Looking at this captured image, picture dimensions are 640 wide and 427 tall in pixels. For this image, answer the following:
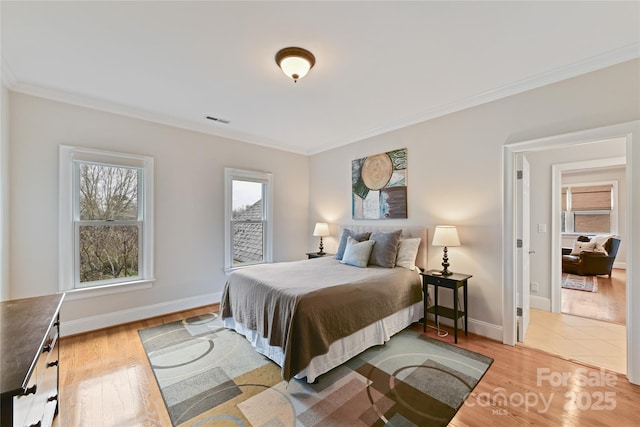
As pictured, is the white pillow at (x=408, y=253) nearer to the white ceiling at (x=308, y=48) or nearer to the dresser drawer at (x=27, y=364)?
the white ceiling at (x=308, y=48)

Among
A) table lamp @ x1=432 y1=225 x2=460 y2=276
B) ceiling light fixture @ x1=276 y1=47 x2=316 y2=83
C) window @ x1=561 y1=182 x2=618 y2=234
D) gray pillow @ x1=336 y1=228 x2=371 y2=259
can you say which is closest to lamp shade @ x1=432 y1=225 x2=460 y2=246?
table lamp @ x1=432 y1=225 x2=460 y2=276

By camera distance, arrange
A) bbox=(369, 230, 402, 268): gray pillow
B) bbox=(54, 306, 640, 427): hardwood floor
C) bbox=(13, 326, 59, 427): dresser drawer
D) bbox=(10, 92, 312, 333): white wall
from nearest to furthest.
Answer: bbox=(13, 326, 59, 427): dresser drawer, bbox=(54, 306, 640, 427): hardwood floor, bbox=(10, 92, 312, 333): white wall, bbox=(369, 230, 402, 268): gray pillow

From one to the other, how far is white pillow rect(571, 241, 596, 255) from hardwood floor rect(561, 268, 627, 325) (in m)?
0.88

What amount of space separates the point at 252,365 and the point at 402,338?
158 centimetres

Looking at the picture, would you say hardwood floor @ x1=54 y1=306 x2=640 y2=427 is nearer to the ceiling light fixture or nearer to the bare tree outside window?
the bare tree outside window

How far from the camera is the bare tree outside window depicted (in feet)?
9.91

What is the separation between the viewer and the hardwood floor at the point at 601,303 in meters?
3.39

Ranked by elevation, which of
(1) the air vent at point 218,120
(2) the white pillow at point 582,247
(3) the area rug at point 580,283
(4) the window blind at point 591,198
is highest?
(1) the air vent at point 218,120

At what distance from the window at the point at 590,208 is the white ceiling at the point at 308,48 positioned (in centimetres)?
656

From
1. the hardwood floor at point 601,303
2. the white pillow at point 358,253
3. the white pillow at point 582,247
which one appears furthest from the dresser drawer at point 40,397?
the white pillow at point 582,247

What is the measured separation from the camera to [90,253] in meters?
3.06

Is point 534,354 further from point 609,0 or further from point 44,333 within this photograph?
point 44,333

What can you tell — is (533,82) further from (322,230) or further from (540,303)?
(322,230)

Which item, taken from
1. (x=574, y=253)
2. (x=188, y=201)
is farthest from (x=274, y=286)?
(x=574, y=253)
